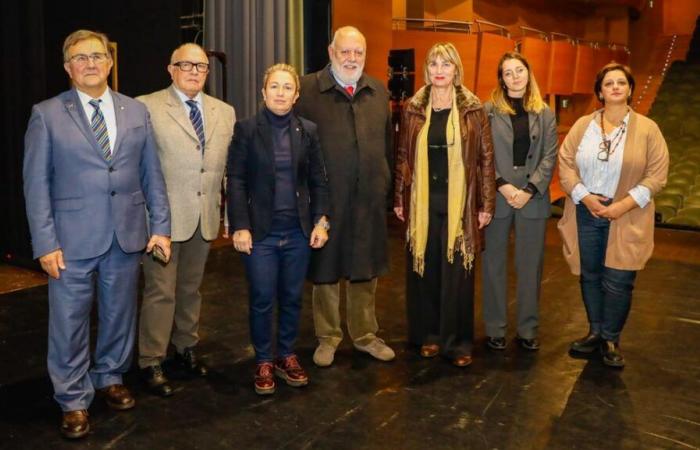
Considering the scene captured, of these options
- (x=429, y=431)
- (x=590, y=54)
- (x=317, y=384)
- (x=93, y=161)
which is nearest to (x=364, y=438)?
(x=429, y=431)

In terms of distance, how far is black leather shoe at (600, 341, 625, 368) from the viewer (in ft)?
9.98

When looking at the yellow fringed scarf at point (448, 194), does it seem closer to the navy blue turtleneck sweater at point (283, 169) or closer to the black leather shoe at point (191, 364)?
the navy blue turtleneck sweater at point (283, 169)

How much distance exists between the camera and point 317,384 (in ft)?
9.30

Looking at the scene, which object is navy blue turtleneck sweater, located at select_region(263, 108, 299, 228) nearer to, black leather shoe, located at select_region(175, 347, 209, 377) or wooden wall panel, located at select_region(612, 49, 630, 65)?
black leather shoe, located at select_region(175, 347, 209, 377)

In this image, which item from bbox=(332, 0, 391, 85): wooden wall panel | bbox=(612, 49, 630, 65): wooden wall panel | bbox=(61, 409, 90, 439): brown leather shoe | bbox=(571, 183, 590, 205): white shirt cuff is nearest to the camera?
bbox=(61, 409, 90, 439): brown leather shoe

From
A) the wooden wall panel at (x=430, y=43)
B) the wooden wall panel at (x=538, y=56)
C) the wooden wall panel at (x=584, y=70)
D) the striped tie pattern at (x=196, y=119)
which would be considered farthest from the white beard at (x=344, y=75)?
the wooden wall panel at (x=584, y=70)

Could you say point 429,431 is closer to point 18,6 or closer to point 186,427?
point 186,427

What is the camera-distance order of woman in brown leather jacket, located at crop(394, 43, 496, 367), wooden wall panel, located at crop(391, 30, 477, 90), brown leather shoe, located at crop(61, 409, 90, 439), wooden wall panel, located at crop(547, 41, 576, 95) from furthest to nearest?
wooden wall panel, located at crop(547, 41, 576, 95), wooden wall panel, located at crop(391, 30, 477, 90), woman in brown leather jacket, located at crop(394, 43, 496, 367), brown leather shoe, located at crop(61, 409, 90, 439)

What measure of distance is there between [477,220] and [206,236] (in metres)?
1.11

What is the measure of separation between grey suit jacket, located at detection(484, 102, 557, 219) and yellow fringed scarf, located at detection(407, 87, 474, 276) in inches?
10.3

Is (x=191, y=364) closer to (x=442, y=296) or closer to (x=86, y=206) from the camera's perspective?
(x=86, y=206)

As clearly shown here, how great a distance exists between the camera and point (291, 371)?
2.81 m

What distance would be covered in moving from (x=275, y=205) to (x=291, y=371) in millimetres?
673

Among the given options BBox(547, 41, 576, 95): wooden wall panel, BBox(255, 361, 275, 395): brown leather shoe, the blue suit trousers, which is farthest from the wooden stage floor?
BBox(547, 41, 576, 95): wooden wall panel
